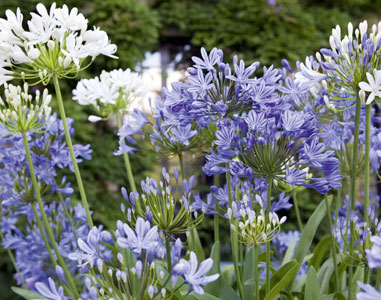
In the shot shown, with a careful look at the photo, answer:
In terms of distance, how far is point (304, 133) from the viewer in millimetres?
1107

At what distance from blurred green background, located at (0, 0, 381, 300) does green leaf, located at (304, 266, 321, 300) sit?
3451mm

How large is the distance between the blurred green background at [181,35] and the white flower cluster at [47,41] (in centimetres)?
313

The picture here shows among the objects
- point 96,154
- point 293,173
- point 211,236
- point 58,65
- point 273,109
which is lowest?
point 211,236

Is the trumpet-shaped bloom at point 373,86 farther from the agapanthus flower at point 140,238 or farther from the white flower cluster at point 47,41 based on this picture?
the white flower cluster at point 47,41

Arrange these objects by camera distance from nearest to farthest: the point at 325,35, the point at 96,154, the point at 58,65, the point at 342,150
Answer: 1. the point at 58,65
2. the point at 342,150
3. the point at 96,154
4. the point at 325,35

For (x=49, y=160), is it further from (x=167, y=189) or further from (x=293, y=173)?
(x=293, y=173)

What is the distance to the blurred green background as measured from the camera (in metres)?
4.57

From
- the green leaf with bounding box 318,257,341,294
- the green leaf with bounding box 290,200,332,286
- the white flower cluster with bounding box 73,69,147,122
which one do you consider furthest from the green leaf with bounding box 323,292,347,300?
the white flower cluster with bounding box 73,69,147,122

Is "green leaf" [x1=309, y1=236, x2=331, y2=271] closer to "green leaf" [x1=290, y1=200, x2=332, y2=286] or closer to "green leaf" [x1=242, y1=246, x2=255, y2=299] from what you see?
"green leaf" [x1=290, y1=200, x2=332, y2=286]

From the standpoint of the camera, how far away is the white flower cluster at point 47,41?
110cm

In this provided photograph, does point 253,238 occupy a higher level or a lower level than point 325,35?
lower

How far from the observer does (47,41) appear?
1.13 m

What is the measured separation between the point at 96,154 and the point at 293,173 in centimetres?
385

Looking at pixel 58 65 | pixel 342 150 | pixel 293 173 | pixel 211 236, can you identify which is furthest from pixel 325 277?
pixel 211 236
